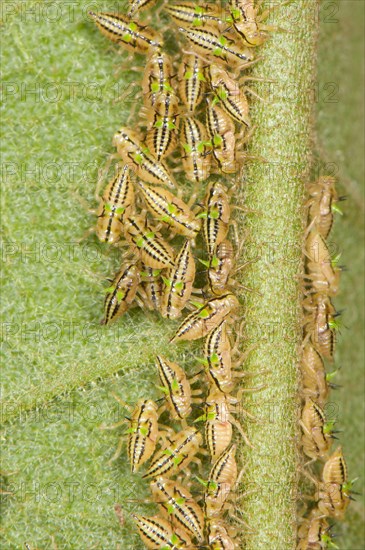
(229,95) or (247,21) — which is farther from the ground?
(247,21)

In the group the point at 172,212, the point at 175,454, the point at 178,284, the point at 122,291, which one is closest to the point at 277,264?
the point at 178,284

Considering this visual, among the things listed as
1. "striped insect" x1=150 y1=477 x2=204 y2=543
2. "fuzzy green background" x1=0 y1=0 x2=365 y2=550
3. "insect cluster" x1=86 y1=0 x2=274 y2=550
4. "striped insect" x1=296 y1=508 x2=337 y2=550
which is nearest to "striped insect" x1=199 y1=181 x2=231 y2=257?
"insect cluster" x1=86 y1=0 x2=274 y2=550

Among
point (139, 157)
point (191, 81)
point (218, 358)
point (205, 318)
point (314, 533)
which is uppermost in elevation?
point (191, 81)

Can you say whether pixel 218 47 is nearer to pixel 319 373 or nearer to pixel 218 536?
pixel 319 373

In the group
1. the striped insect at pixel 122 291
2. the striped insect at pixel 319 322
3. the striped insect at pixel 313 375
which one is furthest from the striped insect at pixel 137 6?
the striped insect at pixel 313 375

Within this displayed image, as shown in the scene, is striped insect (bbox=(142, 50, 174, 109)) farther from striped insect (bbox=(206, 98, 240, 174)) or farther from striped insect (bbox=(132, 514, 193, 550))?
striped insect (bbox=(132, 514, 193, 550))

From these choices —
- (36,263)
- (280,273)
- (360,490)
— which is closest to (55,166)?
(36,263)

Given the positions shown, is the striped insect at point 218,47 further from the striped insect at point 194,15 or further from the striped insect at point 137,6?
the striped insect at point 137,6

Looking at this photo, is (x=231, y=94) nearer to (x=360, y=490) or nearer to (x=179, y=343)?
(x=179, y=343)
